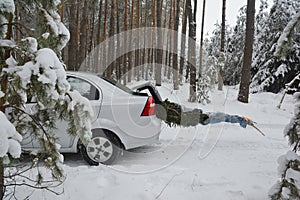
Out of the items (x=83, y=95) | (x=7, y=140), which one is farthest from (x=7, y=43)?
(x=83, y=95)

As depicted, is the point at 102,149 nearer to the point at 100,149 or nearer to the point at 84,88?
the point at 100,149

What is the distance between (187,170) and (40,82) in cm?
278

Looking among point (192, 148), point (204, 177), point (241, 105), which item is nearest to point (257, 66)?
point (241, 105)

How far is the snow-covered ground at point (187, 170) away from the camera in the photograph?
308 centimetres

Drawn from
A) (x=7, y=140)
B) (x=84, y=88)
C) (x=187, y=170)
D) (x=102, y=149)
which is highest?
(x=84, y=88)

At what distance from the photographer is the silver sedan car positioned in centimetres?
409

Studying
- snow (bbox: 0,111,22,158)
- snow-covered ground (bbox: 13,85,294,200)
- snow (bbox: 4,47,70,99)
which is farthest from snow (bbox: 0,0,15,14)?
snow-covered ground (bbox: 13,85,294,200)

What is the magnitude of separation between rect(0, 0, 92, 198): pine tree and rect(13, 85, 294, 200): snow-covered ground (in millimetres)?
1073

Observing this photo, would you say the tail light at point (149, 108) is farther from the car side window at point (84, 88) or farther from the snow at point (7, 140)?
the snow at point (7, 140)

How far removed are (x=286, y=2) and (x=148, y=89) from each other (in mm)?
14827

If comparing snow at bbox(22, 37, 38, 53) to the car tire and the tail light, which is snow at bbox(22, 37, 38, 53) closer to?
the car tire

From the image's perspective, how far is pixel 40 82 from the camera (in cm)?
176

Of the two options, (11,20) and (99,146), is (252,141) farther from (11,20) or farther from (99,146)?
(11,20)

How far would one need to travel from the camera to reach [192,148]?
16.9 feet
